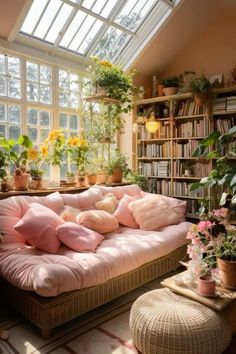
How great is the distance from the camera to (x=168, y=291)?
6.91 feet

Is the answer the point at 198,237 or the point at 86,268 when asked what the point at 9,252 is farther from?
the point at 198,237

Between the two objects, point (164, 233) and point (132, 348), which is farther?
point (164, 233)

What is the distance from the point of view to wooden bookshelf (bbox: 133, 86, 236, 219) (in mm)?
4393

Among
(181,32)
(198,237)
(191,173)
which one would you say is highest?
(181,32)

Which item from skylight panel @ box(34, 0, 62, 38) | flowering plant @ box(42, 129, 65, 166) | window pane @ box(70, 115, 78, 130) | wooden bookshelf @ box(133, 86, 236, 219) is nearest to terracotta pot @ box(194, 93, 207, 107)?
wooden bookshelf @ box(133, 86, 236, 219)

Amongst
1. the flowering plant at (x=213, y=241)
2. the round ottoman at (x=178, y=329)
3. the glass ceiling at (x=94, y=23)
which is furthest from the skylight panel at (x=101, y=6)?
the round ottoman at (x=178, y=329)

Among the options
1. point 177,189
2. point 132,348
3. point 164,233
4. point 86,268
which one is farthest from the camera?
point 177,189

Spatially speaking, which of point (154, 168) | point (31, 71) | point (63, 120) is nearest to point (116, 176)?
point (154, 168)

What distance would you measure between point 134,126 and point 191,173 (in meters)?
1.17

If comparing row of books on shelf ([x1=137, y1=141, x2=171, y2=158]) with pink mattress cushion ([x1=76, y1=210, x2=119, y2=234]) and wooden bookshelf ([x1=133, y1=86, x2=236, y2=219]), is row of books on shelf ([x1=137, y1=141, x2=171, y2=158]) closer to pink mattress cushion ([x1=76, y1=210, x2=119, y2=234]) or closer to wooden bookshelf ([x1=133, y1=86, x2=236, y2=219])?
wooden bookshelf ([x1=133, y1=86, x2=236, y2=219])

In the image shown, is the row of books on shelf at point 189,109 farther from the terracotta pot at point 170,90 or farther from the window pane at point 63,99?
the window pane at point 63,99

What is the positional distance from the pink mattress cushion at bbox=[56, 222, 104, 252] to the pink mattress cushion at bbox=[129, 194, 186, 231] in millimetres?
809

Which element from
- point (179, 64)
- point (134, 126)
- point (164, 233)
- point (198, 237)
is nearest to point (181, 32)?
point (179, 64)

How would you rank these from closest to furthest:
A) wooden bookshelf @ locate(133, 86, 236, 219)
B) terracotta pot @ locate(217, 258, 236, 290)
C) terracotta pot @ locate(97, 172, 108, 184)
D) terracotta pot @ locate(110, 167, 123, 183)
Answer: terracotta pot @ locate(217, 258, 236, 290), terracotta pot @ locate(97, 172, 108, 184), terracotta pot @ locate(110, 167, 123, 183), wooden bookshelf @ locate(133, 86, 236, 219)
